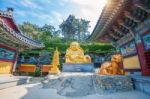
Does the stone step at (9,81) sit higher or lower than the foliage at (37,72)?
lower

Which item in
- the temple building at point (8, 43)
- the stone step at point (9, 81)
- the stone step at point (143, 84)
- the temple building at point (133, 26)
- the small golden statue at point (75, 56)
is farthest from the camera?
the small golden statue at point (75, 56)

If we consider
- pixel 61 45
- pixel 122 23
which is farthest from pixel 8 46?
pixel 61 45

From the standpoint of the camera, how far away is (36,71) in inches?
888

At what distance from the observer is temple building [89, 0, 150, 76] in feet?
19.9

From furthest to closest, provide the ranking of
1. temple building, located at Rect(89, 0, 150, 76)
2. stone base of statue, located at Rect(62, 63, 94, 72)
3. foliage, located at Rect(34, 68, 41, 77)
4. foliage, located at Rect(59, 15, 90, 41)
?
1. foliage, located at Rect(59, 15, 90, 41)
2. foliage, located at Rect(34, 68, 41, 77)
3. stone base of statue, located at Rect(62, 63, 94, 72)
4. temple building, located at Rect(89, 0, 150, 76)

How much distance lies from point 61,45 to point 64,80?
19570 mm

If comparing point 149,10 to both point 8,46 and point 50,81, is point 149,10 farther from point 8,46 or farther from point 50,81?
point 8,46

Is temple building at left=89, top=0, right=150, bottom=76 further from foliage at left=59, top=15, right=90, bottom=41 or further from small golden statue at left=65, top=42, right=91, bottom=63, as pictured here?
foliage at left=59, top=15, right=90, bottom=41

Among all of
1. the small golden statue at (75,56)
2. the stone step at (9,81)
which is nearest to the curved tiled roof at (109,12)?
the stone step at (9,81)

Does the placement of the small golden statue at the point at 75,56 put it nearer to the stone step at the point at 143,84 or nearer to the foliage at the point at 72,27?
Result: the stone step at the point at 143,84

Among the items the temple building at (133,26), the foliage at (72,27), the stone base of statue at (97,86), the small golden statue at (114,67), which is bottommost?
the stone base of statue at (97,86)

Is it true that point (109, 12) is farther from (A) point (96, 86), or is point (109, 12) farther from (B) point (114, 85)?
(A) point (96, 86)

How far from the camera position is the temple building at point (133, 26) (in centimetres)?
605

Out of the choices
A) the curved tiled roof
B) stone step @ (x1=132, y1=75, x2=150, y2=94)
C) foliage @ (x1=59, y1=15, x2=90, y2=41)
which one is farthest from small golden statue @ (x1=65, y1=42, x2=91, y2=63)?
foliage @ (x1=59, y1=15, x2=90, y2=41)
